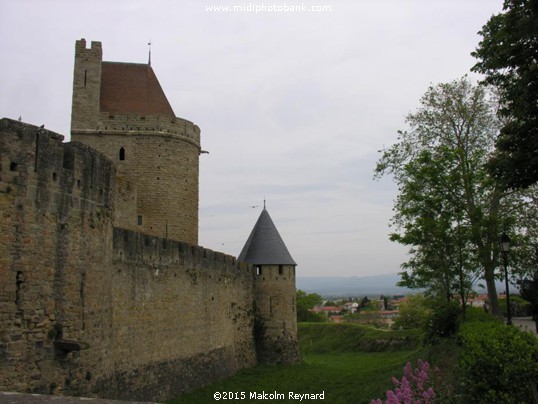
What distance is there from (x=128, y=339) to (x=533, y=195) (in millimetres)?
14546

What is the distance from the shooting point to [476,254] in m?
17.5

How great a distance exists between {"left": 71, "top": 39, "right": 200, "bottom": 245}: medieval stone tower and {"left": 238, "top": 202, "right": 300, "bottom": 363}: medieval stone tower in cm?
390

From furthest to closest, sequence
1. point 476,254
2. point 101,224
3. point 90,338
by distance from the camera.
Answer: point 476,254
point 101,224
point 90,338

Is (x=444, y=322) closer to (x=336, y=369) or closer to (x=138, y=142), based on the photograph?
(x=336, y=369)

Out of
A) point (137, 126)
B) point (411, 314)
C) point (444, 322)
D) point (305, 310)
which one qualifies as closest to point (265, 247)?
point (137, 126)

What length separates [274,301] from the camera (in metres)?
26.8

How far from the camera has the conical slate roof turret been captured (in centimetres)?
2705

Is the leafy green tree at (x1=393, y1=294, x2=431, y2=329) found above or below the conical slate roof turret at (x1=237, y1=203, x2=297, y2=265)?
below

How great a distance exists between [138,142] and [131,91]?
10.3 ft

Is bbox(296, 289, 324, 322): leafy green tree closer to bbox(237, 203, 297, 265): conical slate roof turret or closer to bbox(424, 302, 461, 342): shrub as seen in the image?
bbox(237, 203, 297, 265): conical slate roof turret

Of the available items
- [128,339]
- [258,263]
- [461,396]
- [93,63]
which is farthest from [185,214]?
[461,396]

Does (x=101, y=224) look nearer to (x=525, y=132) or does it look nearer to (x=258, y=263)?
(x=525, y=132)

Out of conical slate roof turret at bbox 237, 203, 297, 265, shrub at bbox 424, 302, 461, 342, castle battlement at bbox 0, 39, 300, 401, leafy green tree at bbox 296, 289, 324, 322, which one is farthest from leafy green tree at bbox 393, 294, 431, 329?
shrub at bbox 424, 302, 461, 342

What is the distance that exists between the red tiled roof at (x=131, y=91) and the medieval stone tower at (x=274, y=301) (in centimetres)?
843
